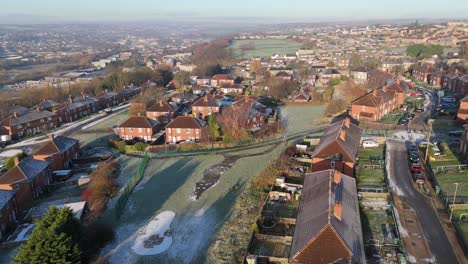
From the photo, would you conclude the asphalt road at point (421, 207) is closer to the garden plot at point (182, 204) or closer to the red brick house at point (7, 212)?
the garden plot at point (182, 204)

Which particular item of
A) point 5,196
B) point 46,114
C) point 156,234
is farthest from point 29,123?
point 156,234

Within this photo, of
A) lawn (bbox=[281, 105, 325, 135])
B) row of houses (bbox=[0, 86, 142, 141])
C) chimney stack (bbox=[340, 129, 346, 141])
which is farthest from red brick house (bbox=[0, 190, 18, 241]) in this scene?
lawn (bbox=[281, 105, 325, 135])

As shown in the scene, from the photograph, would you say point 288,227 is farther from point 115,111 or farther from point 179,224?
point 115,111

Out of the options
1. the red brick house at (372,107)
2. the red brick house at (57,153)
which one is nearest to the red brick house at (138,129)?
the red brick house at (57,153)

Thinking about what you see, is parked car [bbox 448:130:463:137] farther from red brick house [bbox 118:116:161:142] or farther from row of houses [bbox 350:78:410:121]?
red brick house [bbox 118:116:161:142]

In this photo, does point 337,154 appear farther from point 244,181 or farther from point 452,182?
point 452,182

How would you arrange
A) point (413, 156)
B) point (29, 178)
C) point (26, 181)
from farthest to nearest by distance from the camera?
1. point (413, 156)
2. point (29, 178)
3. point (26, 181)
